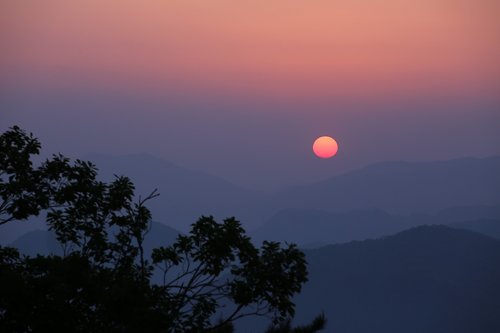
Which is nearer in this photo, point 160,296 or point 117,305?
point 117,305

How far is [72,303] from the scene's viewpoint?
41.3ft

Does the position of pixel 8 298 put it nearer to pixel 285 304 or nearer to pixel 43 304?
pixel 43 304

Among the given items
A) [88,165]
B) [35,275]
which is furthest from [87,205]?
[35,275]

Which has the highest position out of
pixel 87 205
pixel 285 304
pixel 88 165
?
pixel 88 165

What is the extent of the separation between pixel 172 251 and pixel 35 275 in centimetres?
297

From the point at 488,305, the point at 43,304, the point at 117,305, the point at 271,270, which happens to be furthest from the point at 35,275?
the point at 488,305

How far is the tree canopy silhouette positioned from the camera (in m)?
12.2

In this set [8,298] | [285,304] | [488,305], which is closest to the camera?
[8,298]

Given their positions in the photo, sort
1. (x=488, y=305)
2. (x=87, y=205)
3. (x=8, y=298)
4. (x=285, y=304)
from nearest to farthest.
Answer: (x=8, y=298), (x=285, y=304), (x=87, y=205), (x=488, y=305)

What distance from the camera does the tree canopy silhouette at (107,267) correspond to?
12172mm

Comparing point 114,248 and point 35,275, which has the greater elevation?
point 114,248

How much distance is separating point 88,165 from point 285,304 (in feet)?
18.0

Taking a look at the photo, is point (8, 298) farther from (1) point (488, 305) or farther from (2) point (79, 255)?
(1) point (488, 305)

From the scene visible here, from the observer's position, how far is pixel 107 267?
13.5m
